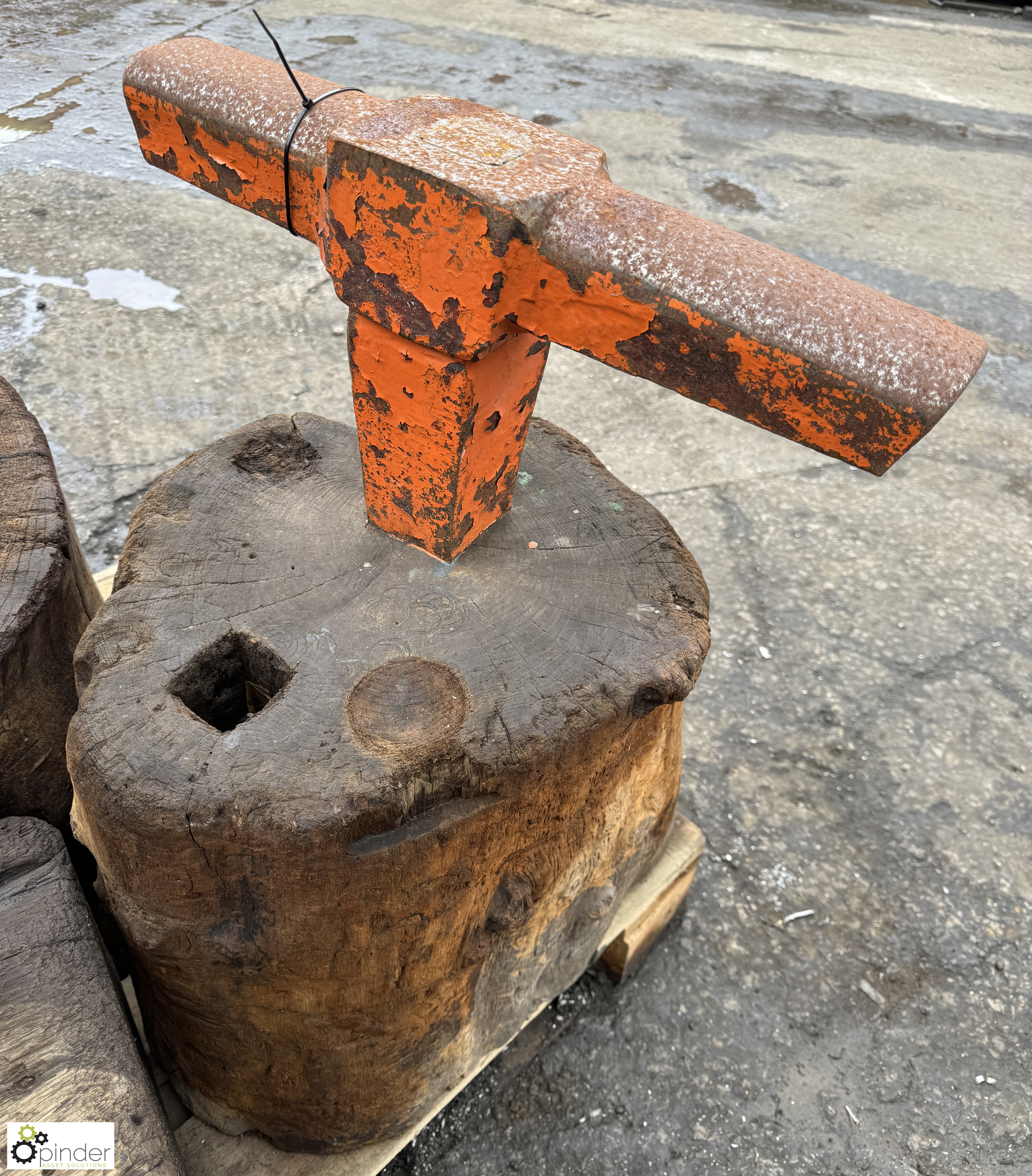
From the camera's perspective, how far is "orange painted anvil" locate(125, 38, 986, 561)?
89 centimetres

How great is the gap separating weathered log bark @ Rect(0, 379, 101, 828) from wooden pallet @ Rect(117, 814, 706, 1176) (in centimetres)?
48

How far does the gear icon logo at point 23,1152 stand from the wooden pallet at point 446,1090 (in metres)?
0.32

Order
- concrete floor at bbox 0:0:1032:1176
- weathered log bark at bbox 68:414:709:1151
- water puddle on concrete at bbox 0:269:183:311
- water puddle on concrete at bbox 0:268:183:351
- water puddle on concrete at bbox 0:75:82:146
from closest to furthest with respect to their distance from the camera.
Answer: weathered log bark at bbox 68:414:709:1151
concrete floor at bbox 0:0:1032:1176
water puddle on concrete at bbox 0:268:183:351
water puddle on concrete at bbox 0:269:183:311
water puddle on concrete at bbox 0:75:82:146

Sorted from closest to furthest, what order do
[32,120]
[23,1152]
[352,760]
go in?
[23,1152], [352,760], [32,120]

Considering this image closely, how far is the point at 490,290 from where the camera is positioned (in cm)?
102

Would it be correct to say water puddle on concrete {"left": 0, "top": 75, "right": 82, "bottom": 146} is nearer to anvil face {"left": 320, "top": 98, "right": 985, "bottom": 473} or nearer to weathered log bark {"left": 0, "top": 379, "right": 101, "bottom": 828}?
weathered log bark {"left": 0, "top": 379, "right": 101, "bottom": 828}

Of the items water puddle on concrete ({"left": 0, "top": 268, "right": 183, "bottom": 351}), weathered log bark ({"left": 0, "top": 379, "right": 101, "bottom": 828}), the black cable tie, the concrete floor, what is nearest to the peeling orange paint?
the black cable tie

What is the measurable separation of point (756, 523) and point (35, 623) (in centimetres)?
218

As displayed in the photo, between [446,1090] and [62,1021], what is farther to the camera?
[446,1090]

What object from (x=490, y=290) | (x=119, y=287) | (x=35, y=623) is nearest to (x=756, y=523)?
(x=490, y=290)

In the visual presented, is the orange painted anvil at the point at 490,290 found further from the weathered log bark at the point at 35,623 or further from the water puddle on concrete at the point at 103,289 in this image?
the water puddle on concrete at the point at 103,289

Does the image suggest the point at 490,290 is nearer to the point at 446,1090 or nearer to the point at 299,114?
the point at 299,114

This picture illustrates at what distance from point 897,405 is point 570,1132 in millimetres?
1454

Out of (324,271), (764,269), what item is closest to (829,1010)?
(764,269)
